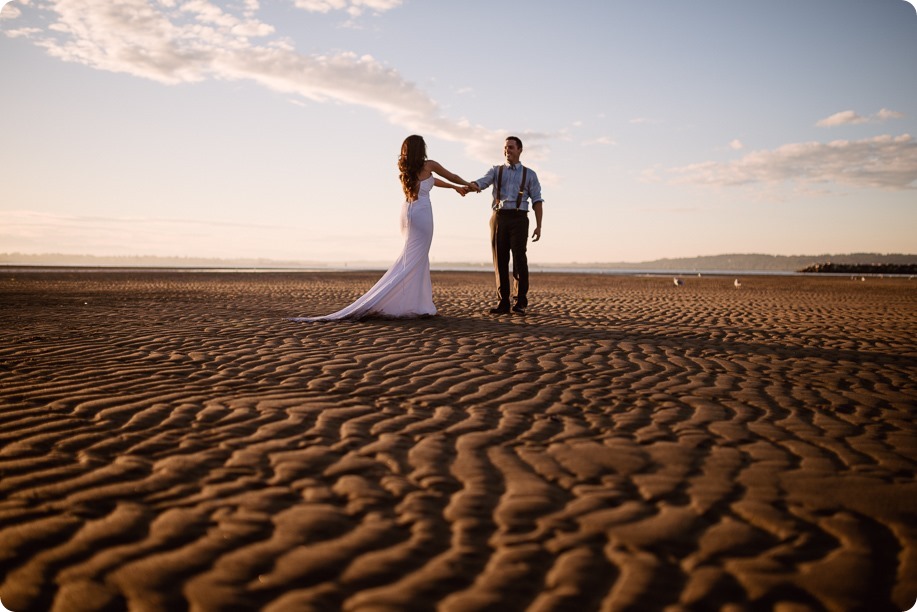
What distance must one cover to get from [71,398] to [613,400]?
Answer: 4049mm

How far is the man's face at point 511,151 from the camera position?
9.38 meters

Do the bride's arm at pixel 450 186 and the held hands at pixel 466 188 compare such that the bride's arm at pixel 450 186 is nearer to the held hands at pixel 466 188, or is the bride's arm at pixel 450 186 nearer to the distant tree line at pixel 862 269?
the held hands at pixel 466 188

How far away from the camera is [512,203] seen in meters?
9.56

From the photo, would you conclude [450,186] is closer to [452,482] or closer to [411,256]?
[411,256]

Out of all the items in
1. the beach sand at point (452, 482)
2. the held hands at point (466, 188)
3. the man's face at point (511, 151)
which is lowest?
the beach sand at point (452, 482)

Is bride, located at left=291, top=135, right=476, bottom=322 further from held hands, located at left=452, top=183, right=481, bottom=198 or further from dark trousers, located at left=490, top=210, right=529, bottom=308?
dark trousers, located at left=490, top=210, right=529, bottom=308

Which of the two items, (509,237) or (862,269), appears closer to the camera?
(509,237)

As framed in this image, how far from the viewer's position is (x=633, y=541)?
2227mm

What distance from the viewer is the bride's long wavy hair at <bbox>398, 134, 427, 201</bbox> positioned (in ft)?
29.2

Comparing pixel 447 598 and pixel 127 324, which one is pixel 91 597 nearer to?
pixel 447 598

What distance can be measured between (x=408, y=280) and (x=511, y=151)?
2.72 metres

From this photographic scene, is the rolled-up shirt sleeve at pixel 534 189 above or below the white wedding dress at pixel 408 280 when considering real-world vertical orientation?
above

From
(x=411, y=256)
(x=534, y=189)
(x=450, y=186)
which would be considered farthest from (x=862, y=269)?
(x=411, y=256)

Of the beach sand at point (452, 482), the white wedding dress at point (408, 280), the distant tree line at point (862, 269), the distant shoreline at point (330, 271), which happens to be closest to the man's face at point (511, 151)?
the white wedding dress at point (408, 280)
